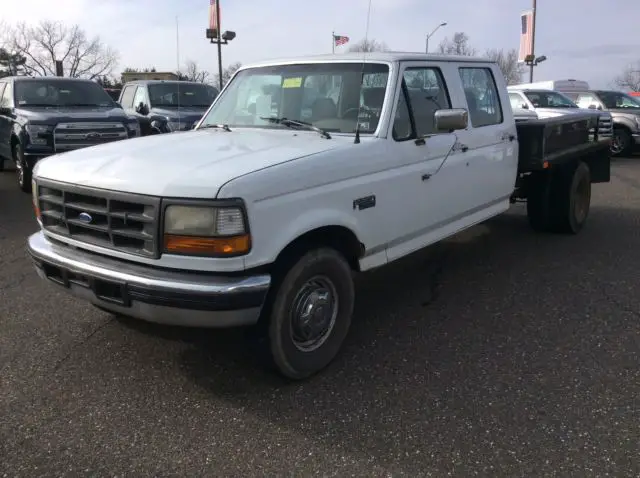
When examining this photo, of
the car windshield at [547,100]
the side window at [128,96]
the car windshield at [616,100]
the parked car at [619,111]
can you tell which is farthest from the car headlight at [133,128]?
the car windshield at [616,100]

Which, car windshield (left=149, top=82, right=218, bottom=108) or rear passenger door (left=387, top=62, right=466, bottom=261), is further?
car windshield (left=149, top=82, right=218, bottom=108)

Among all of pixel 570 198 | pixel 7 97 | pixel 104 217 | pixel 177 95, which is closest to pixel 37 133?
pixel 7 97

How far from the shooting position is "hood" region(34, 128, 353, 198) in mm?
2969

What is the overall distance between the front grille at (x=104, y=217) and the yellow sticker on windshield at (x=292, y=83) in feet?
5.77

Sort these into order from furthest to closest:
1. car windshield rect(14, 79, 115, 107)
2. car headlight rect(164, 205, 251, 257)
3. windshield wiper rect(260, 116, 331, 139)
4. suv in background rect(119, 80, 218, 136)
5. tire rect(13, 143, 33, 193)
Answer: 1. suv in background rect(119, 80, 218, 136)
2. car windshield rect(14, 79, 115, 107)
3. tire rect(13, 143, 33, 193)
4. windshield wiper rect(260, 116, 331, 139)
5. car headlight rect(164, 205, 251, 257)

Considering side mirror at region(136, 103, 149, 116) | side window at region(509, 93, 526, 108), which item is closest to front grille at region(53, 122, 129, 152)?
side mirror at region(136, 103, 149, 116)

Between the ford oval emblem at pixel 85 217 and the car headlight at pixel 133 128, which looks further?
the car headlight at pixel 133 128

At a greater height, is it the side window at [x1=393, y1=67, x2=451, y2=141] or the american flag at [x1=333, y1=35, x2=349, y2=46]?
the american flag at [x1=333, y1=35, x2=349, y2=46]

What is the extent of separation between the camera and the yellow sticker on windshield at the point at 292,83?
434 cm

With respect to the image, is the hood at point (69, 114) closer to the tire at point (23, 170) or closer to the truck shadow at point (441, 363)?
the tire at point (23, 170)

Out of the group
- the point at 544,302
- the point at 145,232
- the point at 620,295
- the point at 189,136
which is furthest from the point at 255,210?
the point at 620,295

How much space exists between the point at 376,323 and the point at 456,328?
0.57 m

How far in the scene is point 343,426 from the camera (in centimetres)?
300

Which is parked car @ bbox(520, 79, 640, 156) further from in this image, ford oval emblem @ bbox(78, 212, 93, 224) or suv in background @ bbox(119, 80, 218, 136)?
ford oval emblem @ bbox(78, 212, 93, 224)
